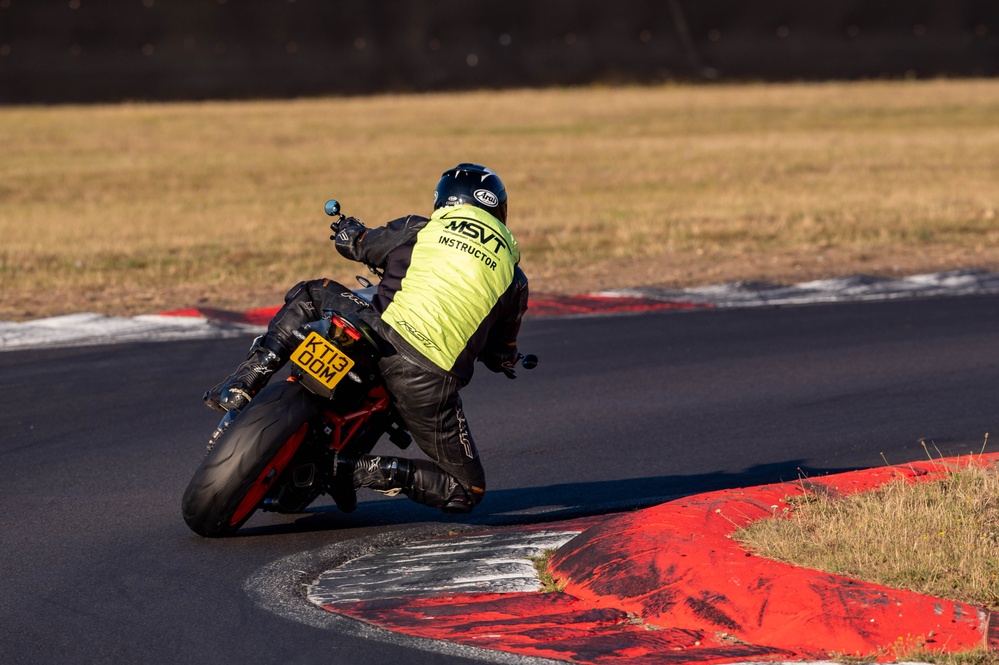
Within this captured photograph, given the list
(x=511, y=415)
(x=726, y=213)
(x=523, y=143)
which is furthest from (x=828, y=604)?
(x=523, y=143)

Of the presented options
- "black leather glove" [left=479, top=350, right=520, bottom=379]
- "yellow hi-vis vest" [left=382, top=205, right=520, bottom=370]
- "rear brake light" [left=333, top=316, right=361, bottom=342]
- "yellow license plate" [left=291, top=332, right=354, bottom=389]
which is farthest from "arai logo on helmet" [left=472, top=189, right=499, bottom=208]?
"yellow license plate" [left=291, top=332, right=354, bottom=389]

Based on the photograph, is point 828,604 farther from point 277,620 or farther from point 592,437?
point 592,437

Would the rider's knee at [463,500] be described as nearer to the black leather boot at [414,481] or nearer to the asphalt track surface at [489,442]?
the black leather boot at [414,481]

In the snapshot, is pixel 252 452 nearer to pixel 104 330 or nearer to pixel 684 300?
pixel 104 330

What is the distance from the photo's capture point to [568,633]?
4910 mm

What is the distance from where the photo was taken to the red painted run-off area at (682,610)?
4.64 meters

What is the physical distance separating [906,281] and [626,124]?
20.7 metres

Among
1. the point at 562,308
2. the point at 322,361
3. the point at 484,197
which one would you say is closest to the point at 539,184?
the point at 562,308

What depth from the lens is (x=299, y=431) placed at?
5.93 meters

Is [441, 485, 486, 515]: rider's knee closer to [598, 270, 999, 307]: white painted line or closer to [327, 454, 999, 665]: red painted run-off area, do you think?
[327, 454, 999, 665]: red painted run-off area

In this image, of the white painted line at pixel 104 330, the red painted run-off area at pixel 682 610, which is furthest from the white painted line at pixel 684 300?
the red painted run-off area at pixel 682 610

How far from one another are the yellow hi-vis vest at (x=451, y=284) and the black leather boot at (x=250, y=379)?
0.51 metres

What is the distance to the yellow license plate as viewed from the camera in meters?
5.81

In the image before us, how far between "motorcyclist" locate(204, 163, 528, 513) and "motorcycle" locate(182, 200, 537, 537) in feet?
0.31
